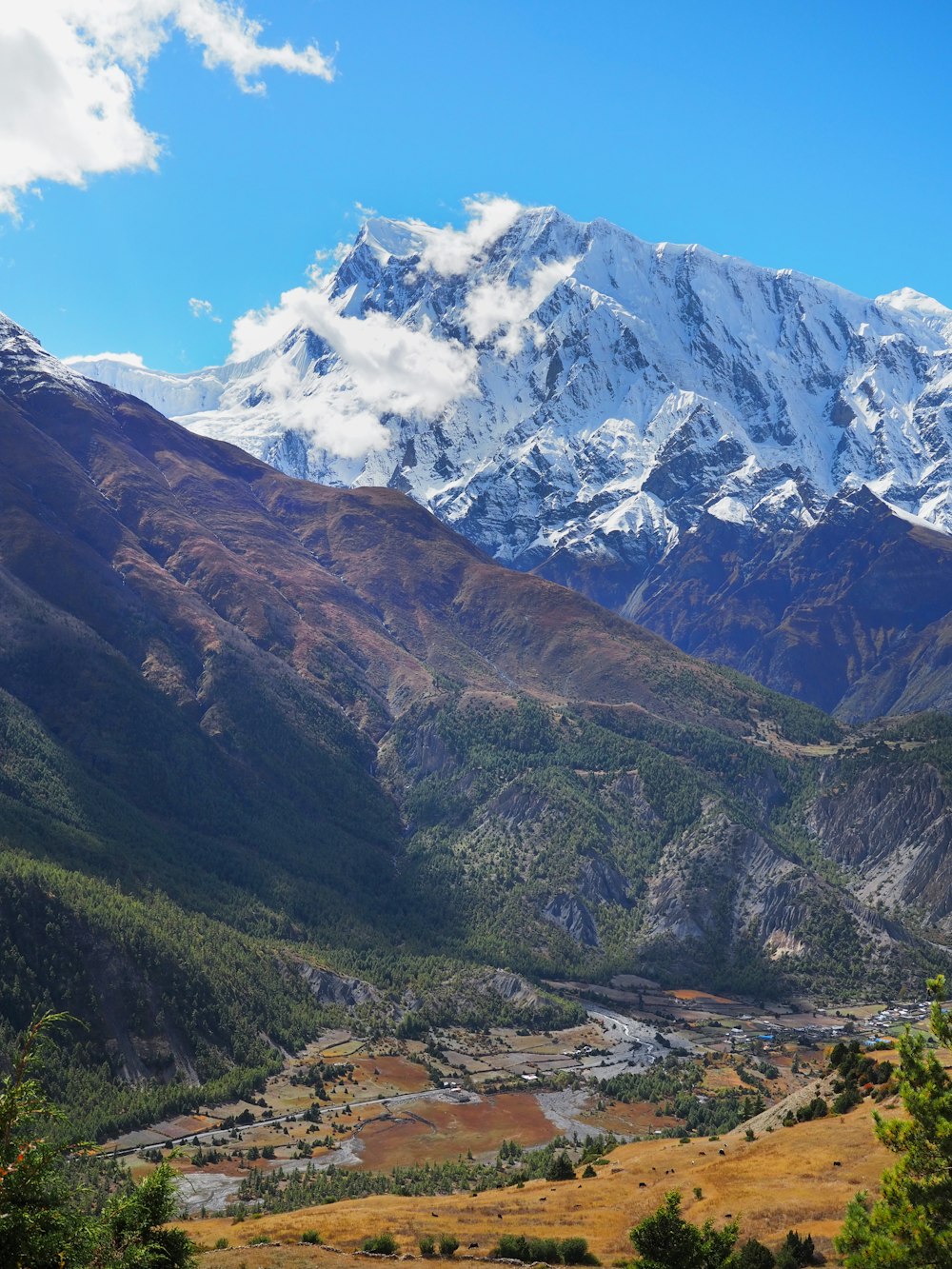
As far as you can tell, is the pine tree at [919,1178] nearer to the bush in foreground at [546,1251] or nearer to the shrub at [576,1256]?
the shrub at [576,1256]

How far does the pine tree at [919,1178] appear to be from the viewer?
47625 mm

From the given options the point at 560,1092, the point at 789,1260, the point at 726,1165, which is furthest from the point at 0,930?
the point at 789,1260

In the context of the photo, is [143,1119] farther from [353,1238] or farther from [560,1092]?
[353,1238]

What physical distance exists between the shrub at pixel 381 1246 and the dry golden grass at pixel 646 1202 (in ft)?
3.75

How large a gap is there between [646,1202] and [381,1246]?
68.4 feet

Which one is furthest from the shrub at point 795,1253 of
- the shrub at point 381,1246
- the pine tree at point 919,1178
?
the shrub at point 381,1246

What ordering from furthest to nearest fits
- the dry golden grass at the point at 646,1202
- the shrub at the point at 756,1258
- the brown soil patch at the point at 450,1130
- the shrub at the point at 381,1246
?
the brown soil patch at the point at 450,1130 < the shrub at the point at 381,1246 < the dry golden grass at the point at 646,1202 < the shrub at the point at 756,1258

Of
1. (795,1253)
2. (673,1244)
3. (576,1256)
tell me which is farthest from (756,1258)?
(673,1244)

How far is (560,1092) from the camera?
7677 inches

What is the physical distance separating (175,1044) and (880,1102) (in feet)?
412

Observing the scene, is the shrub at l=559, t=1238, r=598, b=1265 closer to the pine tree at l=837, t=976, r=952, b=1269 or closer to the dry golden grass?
the dry golden grass

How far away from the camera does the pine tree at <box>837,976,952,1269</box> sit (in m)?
47.6

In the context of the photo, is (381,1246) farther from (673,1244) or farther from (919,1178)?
(919,1178)

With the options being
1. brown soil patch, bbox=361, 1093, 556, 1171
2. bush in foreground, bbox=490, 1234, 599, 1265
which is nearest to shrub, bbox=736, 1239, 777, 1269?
bush in foreground, bbox=490, 1234, 599, 1265
